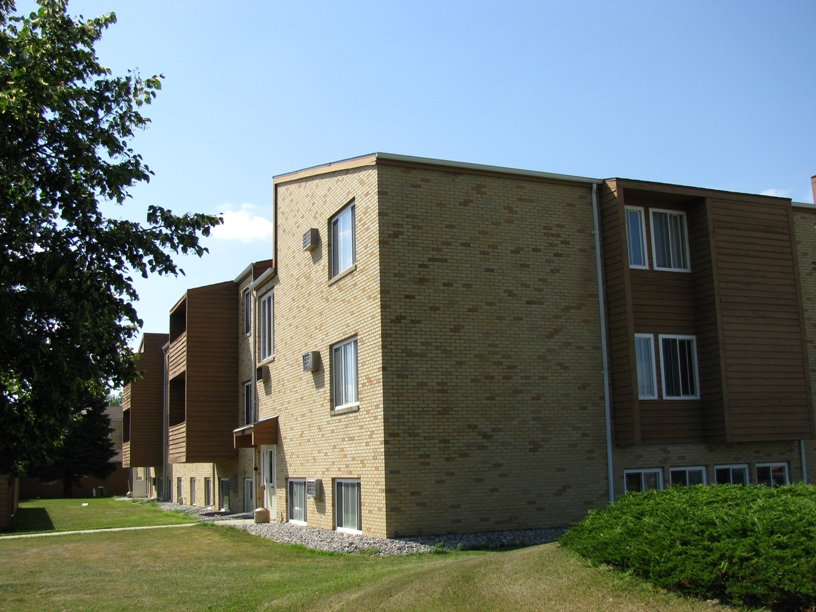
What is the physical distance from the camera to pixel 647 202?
1933cm

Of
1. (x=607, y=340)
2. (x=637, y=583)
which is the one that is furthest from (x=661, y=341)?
(x=637, y=583)

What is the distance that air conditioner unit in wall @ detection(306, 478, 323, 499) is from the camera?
19.5m

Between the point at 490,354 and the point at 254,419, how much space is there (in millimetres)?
11054

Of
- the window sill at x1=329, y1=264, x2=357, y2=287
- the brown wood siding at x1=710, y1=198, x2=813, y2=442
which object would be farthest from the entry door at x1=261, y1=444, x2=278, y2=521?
the brown wood siding at x1=710, y1=198, x2=813, y2=442

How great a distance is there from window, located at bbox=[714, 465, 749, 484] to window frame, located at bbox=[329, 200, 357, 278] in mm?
9426

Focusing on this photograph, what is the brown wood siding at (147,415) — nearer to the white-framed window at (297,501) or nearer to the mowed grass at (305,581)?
the white-framed window at (297,501)

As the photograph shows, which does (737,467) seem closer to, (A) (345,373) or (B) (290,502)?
(A) (345,373)

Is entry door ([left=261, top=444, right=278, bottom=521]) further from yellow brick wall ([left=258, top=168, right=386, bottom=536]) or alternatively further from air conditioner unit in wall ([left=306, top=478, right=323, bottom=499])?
air conditioner unit in wall ([left=306, top=478, right=323, bottom=499])

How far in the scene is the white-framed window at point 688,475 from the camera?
18516 mm

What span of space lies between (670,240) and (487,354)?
18.2ft

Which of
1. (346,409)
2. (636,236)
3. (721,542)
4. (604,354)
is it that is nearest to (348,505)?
(346,409)

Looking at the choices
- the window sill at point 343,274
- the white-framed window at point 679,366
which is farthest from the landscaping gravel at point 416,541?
the window sill at point 343,274

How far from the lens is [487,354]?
1731 centimetres

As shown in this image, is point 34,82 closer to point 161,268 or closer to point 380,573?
point 161,268
